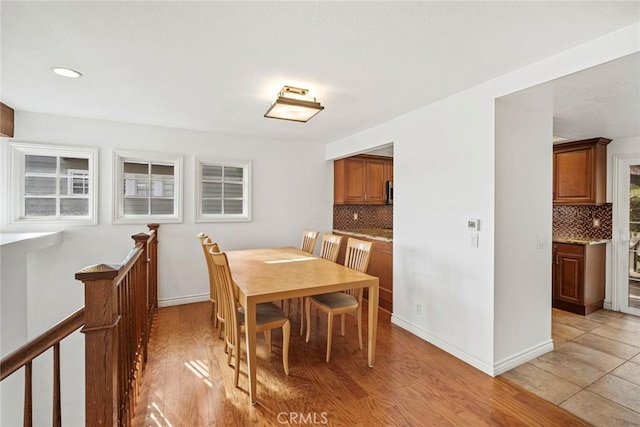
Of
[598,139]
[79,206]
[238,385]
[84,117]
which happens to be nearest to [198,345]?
[238,385]

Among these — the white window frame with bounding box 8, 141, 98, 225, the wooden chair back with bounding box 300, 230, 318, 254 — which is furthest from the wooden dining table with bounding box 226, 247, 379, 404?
the white window frame with bounding box 8, 141, 98, 225

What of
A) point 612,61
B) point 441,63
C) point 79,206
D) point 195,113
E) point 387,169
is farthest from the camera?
point 387,169

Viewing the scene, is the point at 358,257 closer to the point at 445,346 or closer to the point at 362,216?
the point at 445,346

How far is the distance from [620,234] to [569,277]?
93cm

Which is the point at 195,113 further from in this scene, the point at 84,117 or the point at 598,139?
the point at 598,139

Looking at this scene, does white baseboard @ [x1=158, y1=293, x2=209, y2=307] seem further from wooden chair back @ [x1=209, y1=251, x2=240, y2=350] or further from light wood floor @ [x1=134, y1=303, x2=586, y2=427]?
wooden chair back @ [x1=209, y1=251, x2=240, y2=350]

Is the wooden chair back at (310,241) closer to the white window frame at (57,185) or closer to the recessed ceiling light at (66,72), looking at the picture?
the white window frame at (57,185)

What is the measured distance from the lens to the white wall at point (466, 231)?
94.5 inches

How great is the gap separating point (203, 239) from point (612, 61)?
328 cm

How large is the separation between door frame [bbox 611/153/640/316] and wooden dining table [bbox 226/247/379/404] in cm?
371

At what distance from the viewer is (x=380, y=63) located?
2193 millimetres

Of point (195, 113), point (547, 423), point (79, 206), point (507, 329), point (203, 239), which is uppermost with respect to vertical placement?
point (195, 113)

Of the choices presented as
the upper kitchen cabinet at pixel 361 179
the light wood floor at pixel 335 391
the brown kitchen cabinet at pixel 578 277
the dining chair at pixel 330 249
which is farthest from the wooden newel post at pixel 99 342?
the brown kitchen cabinet at pixel 578 277

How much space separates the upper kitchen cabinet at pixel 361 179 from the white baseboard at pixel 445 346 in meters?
2.21
